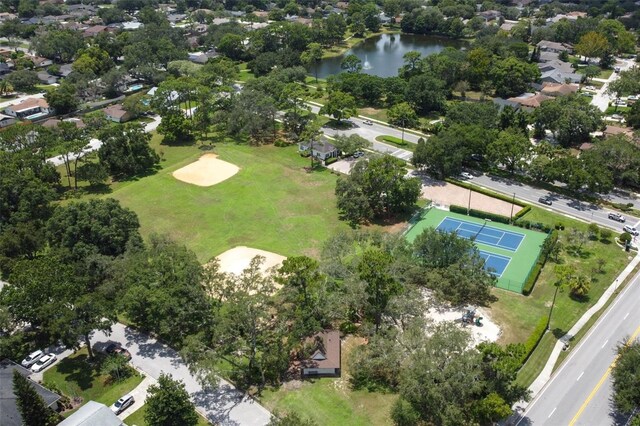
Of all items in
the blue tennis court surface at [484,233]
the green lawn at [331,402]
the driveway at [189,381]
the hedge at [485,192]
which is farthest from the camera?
the hedge at [485,192]

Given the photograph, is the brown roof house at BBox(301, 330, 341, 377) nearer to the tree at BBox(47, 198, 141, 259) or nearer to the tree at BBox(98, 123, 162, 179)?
the tree at BBox(47, 198, 141, 259)

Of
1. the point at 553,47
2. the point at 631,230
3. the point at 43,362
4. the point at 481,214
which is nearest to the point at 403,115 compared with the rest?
the point at 481,214

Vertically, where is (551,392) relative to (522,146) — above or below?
below

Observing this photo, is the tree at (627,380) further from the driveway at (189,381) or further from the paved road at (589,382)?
the driveway at (189,381)

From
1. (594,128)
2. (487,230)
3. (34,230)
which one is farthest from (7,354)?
(594,128)

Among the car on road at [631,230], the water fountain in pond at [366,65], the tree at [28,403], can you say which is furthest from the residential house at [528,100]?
the tree at [28,403]

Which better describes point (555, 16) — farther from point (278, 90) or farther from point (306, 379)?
point (306, 379)

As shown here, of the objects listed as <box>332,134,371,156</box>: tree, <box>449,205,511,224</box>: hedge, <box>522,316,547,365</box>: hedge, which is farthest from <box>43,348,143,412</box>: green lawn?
<box>332,134,371,156</box>: tree
